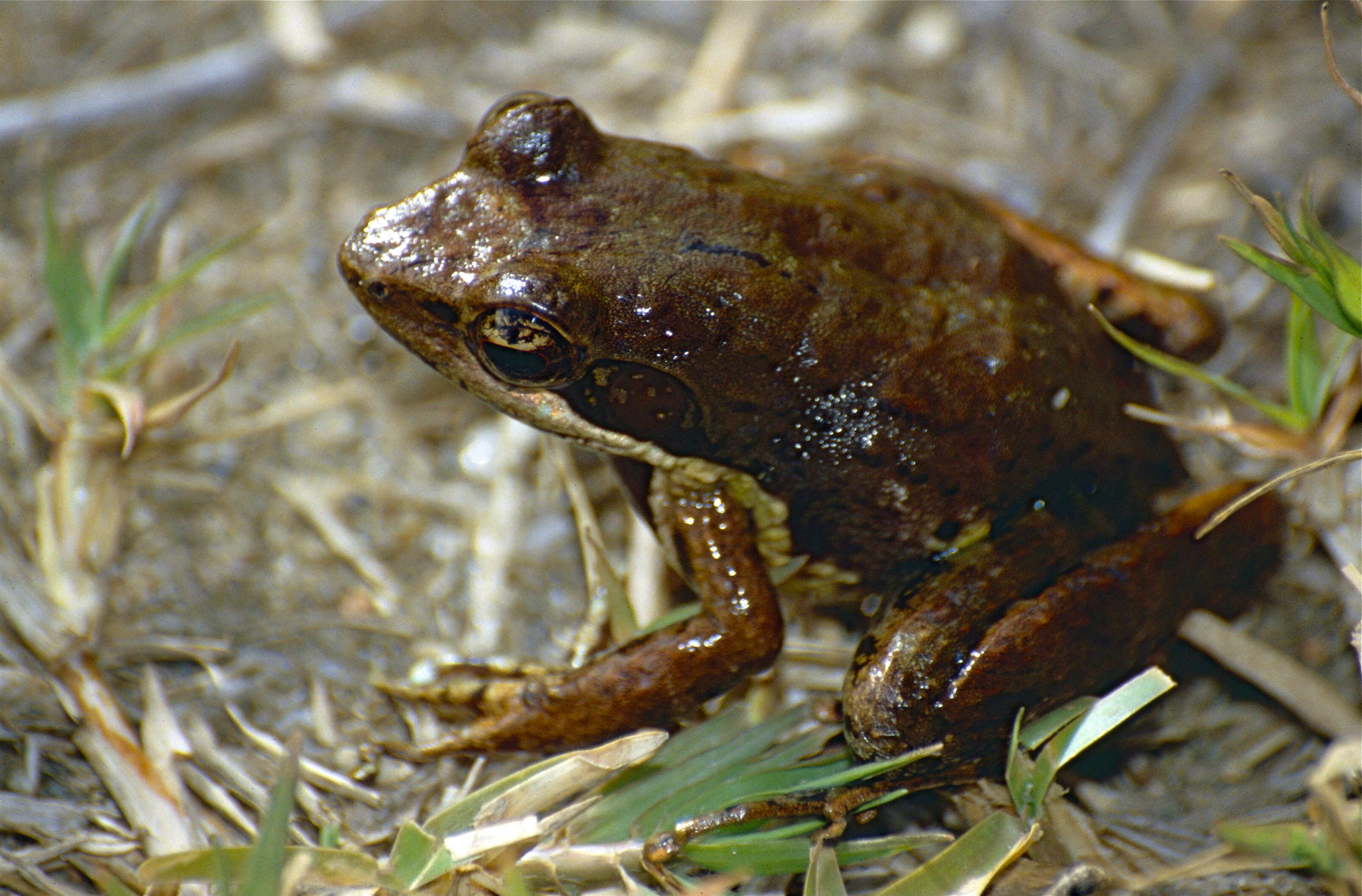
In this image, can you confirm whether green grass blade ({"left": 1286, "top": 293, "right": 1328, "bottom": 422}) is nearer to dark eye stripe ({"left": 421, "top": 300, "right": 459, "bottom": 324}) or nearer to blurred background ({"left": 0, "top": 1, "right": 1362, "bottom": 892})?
blurred background ({"left": 0, "top": 1, "right": 1362, "bottom": 892})

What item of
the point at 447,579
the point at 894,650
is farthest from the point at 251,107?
the point at 894,650

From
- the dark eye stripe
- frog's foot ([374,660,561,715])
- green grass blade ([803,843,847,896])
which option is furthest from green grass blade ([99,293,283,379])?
green grass blade ([803,843,847,896])

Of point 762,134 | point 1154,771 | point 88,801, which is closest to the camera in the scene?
point 88,801

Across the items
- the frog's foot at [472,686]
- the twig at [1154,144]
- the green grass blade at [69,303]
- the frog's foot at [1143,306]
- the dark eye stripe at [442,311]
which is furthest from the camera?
the twig at [1154,144]

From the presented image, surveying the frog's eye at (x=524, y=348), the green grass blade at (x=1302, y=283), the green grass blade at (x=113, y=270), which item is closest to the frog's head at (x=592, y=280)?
the frog's eye at (x=524, y=348)

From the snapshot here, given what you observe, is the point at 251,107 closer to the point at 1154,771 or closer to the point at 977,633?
the point at 977,633

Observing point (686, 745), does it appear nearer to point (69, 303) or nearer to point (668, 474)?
point (668, 474)

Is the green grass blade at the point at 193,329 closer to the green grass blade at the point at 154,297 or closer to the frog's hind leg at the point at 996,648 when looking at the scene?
the green grass blade at the point at 154,297
